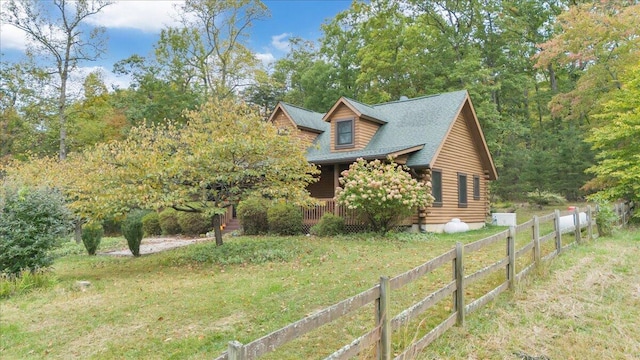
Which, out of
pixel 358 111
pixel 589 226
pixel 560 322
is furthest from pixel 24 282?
pixel 589 226

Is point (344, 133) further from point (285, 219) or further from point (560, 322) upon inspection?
point (560, 322)

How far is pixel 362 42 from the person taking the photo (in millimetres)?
31875

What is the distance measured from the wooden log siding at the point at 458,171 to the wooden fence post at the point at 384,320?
484 inches

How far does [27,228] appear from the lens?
28.1 feet

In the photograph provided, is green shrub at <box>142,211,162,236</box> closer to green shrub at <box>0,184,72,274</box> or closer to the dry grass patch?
green shrub at <box>0,184,72,274</box>

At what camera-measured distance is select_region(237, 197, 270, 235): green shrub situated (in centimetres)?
1662

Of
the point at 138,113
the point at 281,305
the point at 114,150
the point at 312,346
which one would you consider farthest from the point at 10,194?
the point at 138,113

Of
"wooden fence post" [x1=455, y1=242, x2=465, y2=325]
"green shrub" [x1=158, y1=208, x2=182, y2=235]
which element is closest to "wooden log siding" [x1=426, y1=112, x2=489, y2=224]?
"wooden fence post" [x1=455, y1=242, x2=465, y2=325]

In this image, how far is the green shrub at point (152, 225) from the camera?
66.5ft

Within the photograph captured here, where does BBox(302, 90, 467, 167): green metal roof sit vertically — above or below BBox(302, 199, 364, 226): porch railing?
above

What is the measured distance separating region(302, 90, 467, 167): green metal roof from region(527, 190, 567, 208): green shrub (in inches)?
441

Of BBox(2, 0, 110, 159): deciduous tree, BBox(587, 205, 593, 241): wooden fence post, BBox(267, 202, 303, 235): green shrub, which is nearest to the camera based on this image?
BBox(587, 205, 593, 241): wooden fence post

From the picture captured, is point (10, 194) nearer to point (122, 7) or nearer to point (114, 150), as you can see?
point (114, 150)

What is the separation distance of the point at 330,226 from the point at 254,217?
11.9 ft
